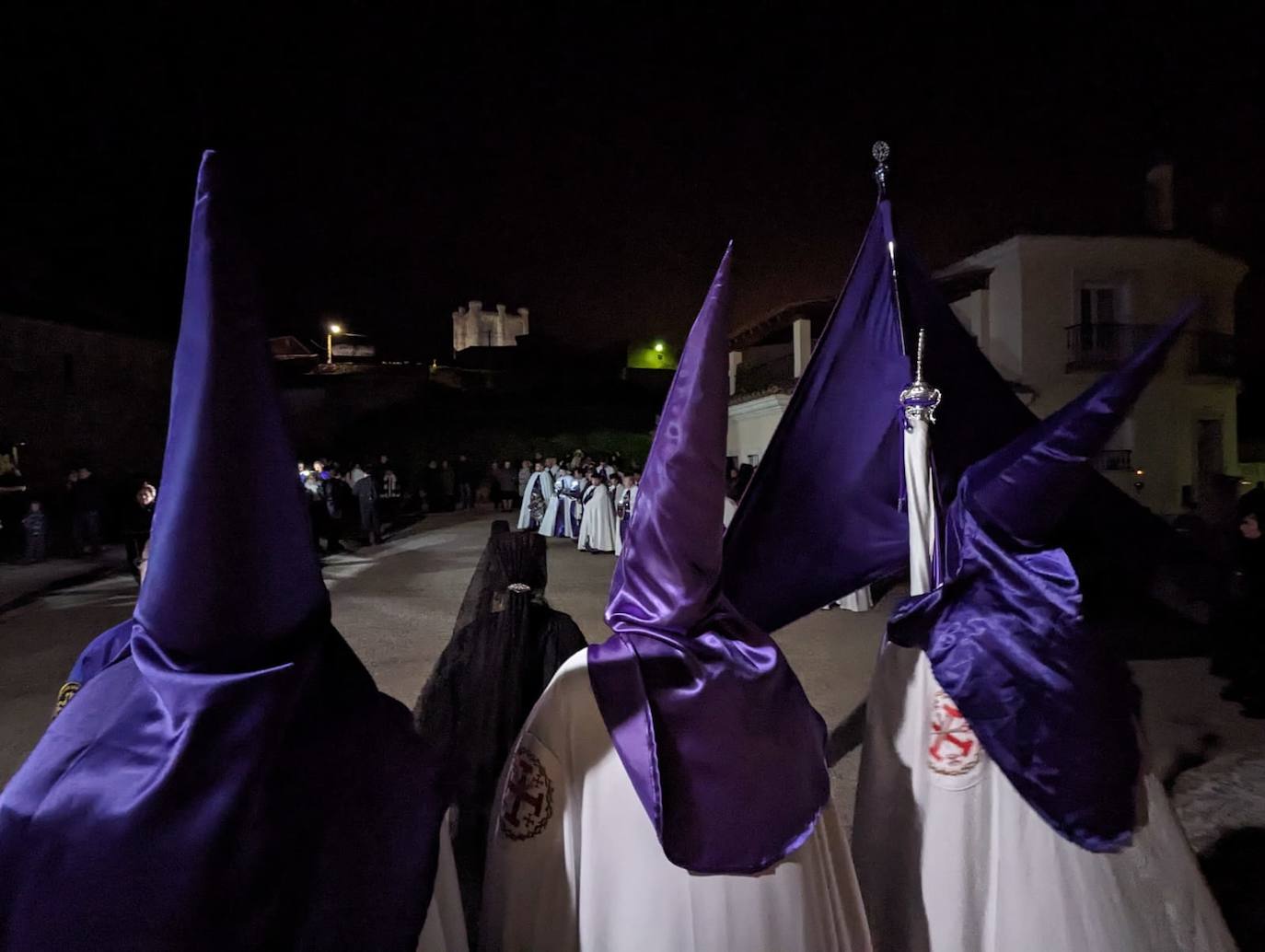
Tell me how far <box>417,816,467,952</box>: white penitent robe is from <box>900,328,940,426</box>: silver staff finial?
1954mm

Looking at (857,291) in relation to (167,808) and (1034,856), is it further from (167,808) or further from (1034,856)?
(167,808)

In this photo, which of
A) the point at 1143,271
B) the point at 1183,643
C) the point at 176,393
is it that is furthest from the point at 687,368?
the point at 1143,271

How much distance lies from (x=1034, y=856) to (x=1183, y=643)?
6592 millimetres

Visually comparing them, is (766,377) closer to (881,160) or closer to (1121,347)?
(1121,347)

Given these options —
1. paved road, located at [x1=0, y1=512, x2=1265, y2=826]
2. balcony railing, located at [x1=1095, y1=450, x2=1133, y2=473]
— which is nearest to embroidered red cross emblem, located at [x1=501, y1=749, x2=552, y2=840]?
paved road, located at [x1=0, y1=512, x2=1265, y2=826]

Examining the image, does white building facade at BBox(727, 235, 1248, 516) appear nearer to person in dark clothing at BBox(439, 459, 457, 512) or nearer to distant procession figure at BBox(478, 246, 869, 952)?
person in dark clothing at BBox(439, 459, 457, 512)

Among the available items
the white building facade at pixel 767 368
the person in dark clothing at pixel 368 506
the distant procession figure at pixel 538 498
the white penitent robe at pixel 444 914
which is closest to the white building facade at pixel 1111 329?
the white building facade at pixel 767 368

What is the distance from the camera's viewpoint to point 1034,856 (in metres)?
2.03

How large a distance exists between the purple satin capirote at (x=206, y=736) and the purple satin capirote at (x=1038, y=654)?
1751mm

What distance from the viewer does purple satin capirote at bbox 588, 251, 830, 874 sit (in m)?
1.53

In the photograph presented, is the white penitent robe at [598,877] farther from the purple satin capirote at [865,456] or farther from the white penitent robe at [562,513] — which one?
the white penitent robe at [562,513]

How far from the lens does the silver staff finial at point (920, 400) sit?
247 cm

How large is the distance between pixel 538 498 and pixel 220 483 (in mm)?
15518

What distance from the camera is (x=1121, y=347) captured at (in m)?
18.0
